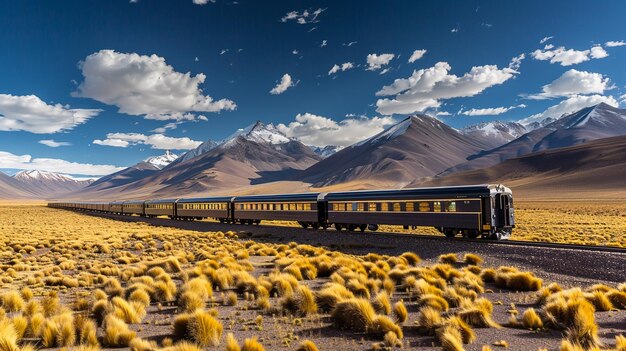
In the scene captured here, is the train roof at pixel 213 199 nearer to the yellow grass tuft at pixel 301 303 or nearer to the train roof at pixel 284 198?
the train roof at pixel 284 198

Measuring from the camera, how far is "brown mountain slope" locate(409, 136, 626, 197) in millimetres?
132863

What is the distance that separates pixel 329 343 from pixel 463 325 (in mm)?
2626

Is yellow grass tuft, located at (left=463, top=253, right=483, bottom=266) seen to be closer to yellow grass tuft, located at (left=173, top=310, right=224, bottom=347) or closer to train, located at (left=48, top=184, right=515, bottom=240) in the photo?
train, located at (left=48, top=184, right=515, bottom=240)

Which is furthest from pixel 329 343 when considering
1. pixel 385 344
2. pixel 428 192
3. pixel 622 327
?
pixel 428 192

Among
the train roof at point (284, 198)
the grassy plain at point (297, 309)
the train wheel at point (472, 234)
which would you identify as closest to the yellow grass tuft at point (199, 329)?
the grassy plain at point (297, 309)

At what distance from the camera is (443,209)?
25.2 m

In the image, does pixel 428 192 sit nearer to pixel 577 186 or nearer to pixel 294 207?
pixel 294 207

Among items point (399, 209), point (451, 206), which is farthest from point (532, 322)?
point (399, 209)

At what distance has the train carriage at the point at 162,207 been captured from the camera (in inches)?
2329

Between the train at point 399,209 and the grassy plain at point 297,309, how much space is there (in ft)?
23.1

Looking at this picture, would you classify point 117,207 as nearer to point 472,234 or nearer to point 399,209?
point 399,209

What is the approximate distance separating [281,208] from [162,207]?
30.2 m

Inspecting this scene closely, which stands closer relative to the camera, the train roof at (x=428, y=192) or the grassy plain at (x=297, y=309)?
the grassy plain at (x=297, y=309)

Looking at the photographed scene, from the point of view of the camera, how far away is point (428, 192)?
86.2ft
